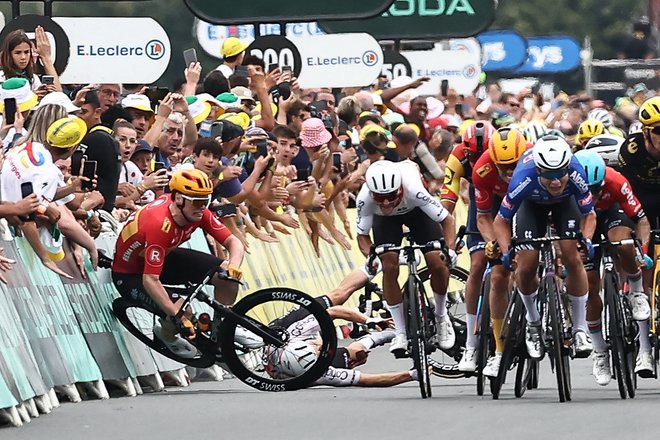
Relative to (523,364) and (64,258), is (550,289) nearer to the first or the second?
(523,364)

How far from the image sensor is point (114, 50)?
17.6m

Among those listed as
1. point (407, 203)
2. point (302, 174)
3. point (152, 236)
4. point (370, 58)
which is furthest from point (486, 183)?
point (370, 58)

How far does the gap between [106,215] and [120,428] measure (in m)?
3.72

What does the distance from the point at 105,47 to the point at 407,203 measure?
336 centimetres

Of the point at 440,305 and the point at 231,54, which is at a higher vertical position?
the point at 231,54

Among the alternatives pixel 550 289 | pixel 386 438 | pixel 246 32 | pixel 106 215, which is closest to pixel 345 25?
pixel 246 32

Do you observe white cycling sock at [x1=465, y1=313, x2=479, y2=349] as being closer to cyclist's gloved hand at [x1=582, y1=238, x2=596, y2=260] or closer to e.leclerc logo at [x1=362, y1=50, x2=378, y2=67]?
cyclist's gloved hand at [x1=582, y1=238, x2=596, y2=260]

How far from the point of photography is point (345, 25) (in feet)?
109

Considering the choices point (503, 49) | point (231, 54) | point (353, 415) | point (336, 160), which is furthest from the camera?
point (503, 49)

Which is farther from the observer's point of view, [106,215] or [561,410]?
[106,215]

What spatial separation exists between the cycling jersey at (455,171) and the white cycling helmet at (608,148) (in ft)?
3.13

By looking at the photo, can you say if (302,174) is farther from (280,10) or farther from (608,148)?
(608,148)

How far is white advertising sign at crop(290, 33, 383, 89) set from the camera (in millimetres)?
23312

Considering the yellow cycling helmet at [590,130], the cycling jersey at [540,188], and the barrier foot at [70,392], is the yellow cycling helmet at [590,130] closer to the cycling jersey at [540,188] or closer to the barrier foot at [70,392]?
the cycling jersey at [540,188]
